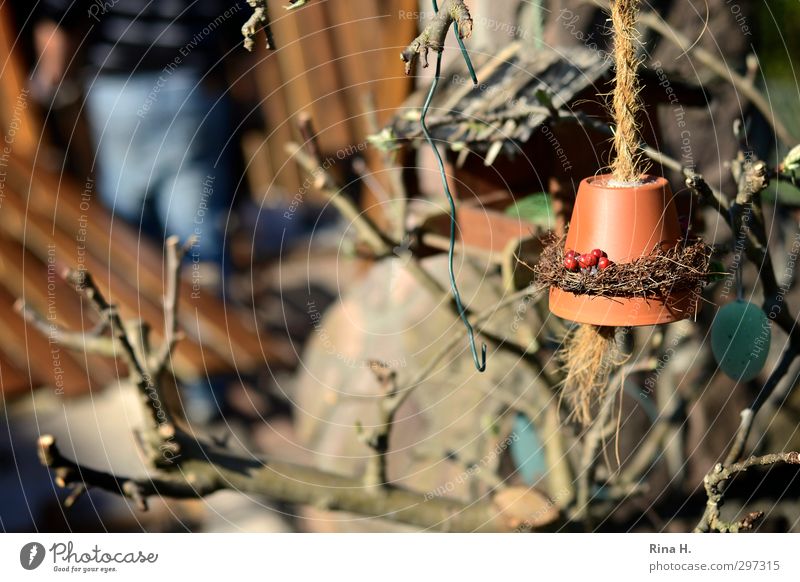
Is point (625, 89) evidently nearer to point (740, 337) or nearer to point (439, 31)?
point (439, 31)

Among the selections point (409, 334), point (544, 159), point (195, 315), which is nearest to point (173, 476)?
point (544, 159)

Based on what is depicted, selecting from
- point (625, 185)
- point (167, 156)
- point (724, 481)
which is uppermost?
point (167, 156)

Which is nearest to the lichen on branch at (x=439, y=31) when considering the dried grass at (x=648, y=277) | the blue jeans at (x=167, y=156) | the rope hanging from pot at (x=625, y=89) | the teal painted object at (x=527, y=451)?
the rope hanging from pot at (x=625, y=89)

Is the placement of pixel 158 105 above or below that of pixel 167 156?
above

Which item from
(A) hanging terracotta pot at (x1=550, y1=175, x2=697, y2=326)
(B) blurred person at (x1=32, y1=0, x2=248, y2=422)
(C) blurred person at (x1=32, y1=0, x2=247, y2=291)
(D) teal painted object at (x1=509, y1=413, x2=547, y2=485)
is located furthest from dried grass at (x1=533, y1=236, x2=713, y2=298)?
(C) blurred person at (x1=32, y1=0, x2=247, y2=291)

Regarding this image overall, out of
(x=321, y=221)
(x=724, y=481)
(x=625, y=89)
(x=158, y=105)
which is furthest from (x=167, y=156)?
(x=724, y=481)

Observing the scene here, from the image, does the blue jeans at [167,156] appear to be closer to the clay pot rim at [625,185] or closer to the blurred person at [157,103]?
the blurred person at [157,103]

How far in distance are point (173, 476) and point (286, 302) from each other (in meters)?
2.45

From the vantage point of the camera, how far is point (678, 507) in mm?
2271

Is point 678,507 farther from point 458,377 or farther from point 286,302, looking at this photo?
point 286,302

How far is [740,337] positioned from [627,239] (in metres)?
0.32

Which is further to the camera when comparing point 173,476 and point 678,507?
point 678,507

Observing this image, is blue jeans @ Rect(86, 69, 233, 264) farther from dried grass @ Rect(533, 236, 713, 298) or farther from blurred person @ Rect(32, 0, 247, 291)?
dried grass @ Rect(533, 236, 713, 298)

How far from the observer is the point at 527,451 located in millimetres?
2154
